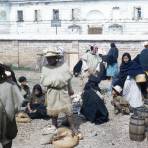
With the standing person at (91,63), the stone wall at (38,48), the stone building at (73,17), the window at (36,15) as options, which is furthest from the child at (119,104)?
the window at (36,15)

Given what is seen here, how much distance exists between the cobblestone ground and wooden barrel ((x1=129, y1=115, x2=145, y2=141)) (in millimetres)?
111

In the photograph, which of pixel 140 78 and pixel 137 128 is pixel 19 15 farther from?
pixel 137 128

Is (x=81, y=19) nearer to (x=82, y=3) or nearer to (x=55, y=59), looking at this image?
(x=82, y=3)

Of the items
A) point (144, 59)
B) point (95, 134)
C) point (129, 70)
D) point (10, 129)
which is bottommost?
point (95, 134)

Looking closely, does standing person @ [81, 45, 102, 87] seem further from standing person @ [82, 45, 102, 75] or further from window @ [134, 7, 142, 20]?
window @ [134, 7, 142, 20]

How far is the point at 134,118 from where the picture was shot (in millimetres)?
9312

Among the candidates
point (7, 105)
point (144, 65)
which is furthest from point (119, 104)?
point (7, 105)

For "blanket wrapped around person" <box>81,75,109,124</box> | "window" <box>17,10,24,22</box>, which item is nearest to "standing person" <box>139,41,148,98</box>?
"blanket wrapped around person" <box>81,75,109,124</box>

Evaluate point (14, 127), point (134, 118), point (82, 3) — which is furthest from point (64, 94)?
point (82, 3)

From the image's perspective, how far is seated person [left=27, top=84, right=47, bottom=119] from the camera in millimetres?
10844

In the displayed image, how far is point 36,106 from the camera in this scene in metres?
10.9

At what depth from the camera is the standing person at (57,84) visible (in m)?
8.99

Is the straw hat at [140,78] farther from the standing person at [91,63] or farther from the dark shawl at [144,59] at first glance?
the standing person at [91,63]

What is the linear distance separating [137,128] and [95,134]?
97 cm
